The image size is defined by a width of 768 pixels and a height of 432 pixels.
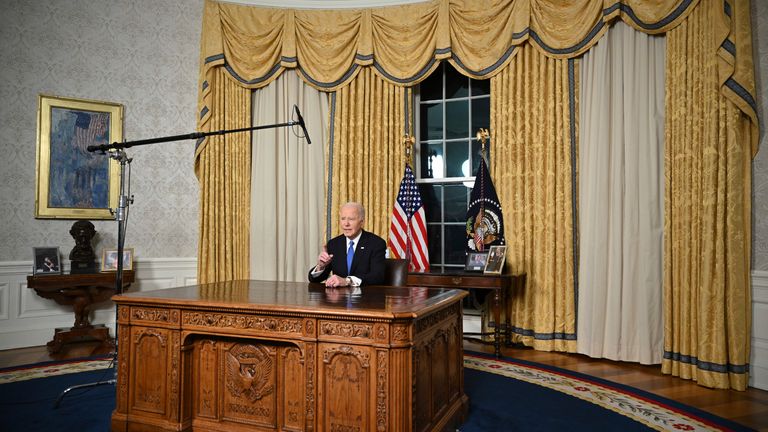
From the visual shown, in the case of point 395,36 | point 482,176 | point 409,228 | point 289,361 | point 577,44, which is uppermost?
point 395,36

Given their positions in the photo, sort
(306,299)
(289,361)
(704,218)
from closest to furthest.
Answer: (289,361)
(306,299)
(704,218)

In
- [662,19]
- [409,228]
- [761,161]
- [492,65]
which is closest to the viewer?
[761,161]

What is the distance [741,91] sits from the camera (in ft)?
12.1

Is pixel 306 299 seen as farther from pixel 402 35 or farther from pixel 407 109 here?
pixel 402 35

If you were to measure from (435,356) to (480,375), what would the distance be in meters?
1.49

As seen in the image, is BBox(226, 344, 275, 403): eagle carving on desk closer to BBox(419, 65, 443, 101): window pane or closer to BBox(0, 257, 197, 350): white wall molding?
BBox(0, 257, 197, 350): white wall molding

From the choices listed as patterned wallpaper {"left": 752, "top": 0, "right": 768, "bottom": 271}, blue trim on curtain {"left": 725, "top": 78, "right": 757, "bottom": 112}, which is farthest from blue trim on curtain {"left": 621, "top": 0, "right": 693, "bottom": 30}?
blue trim on curtain {"left": 725, "top": 78, "right": 757, "bottom": 112}

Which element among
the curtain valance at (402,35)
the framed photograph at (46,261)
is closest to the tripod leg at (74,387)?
the framed photograph at (46,261)

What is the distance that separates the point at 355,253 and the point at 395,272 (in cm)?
33

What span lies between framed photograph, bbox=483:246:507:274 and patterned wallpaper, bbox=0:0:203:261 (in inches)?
134

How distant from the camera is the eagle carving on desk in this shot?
105 inches

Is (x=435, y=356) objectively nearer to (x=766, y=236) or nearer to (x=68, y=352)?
(x=766, y=236)

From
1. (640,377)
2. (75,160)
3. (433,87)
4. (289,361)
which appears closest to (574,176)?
(640,377)

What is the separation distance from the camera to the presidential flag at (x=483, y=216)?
17.0 feet
